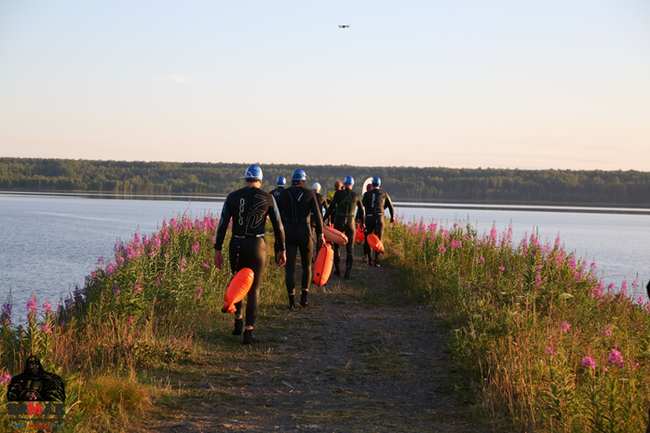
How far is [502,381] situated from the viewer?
5.97 metres

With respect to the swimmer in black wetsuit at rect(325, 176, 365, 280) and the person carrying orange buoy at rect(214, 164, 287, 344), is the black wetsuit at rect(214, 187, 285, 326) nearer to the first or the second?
the person carrying orange buoy at rect(214, 164, 287, 344)

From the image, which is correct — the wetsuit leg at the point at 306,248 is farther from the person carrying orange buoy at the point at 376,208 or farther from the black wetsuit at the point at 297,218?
the person carrying orange buoy at the point at 376,208

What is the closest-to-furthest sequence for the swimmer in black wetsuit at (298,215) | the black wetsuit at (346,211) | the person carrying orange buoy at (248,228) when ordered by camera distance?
the person carrying orange buoy at (248,228)
the swimmer in black wetsuit at (298,215)
the black wetsuit at (346,211)

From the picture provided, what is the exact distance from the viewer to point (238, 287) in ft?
26.2

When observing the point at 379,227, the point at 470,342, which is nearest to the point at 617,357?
the point at 470,342

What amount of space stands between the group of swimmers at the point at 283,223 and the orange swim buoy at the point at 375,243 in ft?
0.82

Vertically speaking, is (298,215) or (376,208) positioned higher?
(376,208)

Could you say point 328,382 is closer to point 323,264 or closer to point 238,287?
point 238,287

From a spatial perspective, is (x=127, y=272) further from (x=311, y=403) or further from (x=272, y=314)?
(x=311, y=403)

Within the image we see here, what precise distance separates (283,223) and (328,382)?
4.62m

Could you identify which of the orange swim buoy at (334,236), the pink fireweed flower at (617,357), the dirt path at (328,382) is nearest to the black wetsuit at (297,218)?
the dirt path at (328,382)

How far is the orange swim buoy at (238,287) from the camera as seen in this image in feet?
26.1

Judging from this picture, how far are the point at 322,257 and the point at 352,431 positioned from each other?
6.82 meters

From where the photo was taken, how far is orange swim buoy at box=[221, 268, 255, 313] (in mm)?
7941
